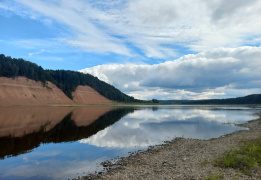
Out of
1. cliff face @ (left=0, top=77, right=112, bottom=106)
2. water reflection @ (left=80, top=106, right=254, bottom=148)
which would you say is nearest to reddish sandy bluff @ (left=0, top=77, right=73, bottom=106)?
cliff face @ (left=0, top=77, right=112, bottom=106)

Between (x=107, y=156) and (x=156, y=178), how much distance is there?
9.56m

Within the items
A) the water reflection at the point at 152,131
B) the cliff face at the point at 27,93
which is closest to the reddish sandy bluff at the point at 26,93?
the cliff face at the point at 27,93

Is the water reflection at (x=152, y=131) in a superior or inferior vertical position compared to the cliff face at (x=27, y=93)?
inferior

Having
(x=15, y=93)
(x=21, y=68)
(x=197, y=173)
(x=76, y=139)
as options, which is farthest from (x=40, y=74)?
(x=197, y=173)

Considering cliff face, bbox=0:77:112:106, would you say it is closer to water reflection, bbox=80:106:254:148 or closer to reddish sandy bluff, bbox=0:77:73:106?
reddish sandy bluff, bbox=0:77:73:106

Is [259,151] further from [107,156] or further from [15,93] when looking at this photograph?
[15,93]

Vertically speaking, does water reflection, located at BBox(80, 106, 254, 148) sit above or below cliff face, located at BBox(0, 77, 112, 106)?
below

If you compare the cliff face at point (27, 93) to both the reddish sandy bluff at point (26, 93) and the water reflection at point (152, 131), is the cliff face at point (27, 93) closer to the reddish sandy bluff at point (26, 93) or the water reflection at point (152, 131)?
the reddish sandy bluff at point (26, 93)

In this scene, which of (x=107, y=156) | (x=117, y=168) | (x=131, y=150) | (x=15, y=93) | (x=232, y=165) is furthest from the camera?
(x=15, y=93)

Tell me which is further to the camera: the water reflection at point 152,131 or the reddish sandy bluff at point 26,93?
the reddish sandy bluff at point 26,93

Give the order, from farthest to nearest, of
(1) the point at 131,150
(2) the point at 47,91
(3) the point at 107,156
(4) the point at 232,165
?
(2) the point at 47,91 → (1) the point at 131,150 → (3) the point at 107,156 → (4) the point at 232,165

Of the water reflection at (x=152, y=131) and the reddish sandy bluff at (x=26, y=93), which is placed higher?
the reddish sandy bluff at (x=26, y=93)

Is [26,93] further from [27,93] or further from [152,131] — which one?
[152,131]

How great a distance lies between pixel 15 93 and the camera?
12669 cm
